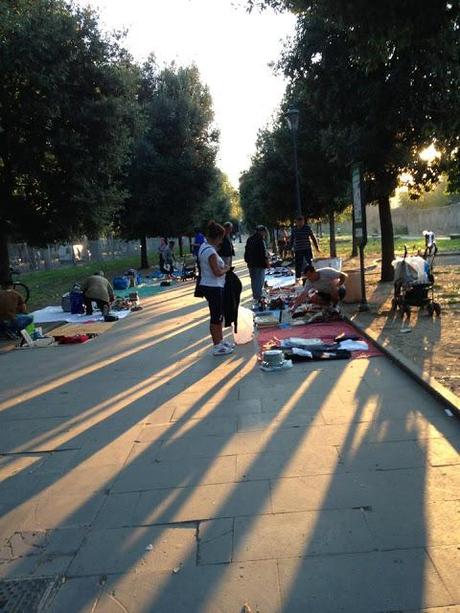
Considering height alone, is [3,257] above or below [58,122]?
below

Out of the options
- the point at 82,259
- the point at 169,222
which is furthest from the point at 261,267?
the point at 82,259

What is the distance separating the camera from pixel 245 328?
32.3ft

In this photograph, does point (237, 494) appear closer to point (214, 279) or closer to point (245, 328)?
point (214, 279)

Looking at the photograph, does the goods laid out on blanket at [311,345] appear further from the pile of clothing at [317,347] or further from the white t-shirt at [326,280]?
the white t-shirt at [326,280]

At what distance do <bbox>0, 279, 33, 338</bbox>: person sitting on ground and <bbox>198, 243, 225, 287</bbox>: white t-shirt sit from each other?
429 cm

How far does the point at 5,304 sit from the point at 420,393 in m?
7.70

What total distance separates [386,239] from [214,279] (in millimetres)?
7617

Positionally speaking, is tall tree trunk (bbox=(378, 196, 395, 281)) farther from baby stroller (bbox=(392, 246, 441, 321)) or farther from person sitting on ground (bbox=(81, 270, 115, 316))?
person sitting on ground (bbox=(81, 270, 115, 316))

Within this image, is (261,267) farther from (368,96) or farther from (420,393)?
(420,393)

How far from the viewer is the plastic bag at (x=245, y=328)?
886 cm

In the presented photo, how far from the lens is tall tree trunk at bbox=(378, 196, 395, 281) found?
46.6 ft

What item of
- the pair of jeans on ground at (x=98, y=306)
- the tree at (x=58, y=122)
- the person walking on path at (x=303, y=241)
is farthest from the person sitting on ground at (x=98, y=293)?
the person walking on path at (x=303, y=241)

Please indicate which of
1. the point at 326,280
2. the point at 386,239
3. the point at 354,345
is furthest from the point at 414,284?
the point at 386,239

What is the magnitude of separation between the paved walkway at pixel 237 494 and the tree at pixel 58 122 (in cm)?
1008
